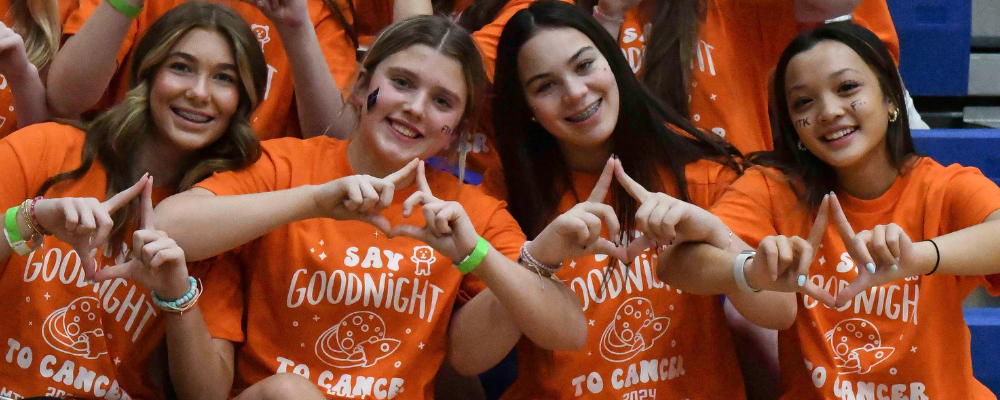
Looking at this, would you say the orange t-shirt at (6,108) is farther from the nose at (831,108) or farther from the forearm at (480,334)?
the nose at (831,108)

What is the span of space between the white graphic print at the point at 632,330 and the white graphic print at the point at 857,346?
0.82 feet

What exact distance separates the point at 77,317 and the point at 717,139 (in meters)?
1.03

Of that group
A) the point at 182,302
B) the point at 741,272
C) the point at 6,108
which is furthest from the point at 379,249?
the point at 6,108

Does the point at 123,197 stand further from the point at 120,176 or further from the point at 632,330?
the point at 632,330

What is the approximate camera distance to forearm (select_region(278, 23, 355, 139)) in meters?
1.62

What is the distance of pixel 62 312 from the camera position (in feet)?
4.77

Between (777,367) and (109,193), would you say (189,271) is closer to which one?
(109,193)

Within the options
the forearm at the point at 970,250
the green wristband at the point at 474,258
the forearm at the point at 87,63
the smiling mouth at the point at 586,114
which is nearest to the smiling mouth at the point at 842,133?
the forearm at the point at 970,250

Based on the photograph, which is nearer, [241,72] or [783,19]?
[241,72]

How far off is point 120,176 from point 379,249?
0.41m

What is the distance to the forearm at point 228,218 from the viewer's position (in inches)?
52.4

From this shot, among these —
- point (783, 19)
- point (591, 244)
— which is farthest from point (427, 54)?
point (783, 19)

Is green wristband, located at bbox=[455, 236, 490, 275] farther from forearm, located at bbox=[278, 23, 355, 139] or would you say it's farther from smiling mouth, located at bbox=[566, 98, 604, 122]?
forearm, located at bbox=[278, 23, 355, 139]

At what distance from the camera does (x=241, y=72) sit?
1.55 meters
